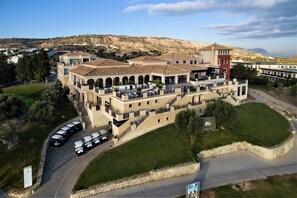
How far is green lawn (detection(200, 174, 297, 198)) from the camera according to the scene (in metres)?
23.5

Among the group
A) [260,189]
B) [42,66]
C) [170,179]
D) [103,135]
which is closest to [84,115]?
[103,135]

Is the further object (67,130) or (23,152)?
(67,130)

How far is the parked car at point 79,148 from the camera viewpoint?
89.0 feet

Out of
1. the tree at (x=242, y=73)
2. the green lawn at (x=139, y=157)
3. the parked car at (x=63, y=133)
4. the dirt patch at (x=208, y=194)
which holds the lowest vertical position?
the dirt patch at (x=208, y=194)

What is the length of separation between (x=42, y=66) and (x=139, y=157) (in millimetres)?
43445

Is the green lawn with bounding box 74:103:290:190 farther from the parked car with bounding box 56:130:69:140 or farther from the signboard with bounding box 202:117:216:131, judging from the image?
the parked car with bounding box 56:130:69:140

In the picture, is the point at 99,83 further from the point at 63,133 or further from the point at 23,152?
the point at 23,152

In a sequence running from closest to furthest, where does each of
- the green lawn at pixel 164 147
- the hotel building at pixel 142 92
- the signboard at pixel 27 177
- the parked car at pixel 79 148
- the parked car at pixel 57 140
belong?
the signboard at pixel 27 177 → the green lawn at pixel 164 147 → the parked car at pixel 79 148 → the parked car at pixel 57 140 → the hotel building at pixel 142 92

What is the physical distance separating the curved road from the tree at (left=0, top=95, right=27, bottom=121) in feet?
29.6

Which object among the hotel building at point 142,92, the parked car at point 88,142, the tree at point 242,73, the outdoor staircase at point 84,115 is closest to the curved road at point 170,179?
the parked car at point 88,142

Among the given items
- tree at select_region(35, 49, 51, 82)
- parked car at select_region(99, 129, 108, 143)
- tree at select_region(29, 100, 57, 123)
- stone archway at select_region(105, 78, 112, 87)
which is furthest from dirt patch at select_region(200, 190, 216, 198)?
tree at select_region(35, 49, 51, 82)

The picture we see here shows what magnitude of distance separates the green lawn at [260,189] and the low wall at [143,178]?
3.56 m

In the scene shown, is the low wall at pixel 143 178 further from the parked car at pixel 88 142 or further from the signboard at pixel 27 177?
the parked car at pixel 88 142

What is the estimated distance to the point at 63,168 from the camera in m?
25.1
